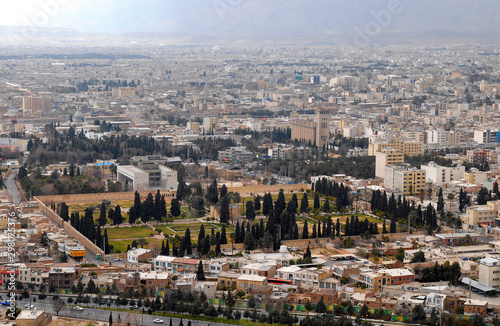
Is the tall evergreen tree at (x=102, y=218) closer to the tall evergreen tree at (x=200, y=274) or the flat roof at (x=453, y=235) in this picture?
the tall evergreen tree at (x=200, y=274)

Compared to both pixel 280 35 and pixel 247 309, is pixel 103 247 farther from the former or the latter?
pixel 280 35

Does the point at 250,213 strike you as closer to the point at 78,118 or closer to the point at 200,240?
the point at 200,240

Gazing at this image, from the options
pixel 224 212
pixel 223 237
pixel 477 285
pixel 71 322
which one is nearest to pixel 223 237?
pixel 223 237

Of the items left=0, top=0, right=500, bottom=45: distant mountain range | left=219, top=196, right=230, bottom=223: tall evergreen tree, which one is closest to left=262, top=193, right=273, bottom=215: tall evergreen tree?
left=219, top=196, right=230, bottom=223: tall evergreen tree

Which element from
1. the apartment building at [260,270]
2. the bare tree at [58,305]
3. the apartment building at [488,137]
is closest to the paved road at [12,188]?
the apartment building at [260,270]

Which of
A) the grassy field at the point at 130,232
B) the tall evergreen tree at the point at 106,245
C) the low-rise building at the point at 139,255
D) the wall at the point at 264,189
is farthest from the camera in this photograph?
the wall at the point at 264,189

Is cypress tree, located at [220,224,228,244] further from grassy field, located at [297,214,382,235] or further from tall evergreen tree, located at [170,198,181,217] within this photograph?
tall evergreen tree, located at [170,198,181,217]

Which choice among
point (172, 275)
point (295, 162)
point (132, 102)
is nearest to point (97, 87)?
point (132, 102)
